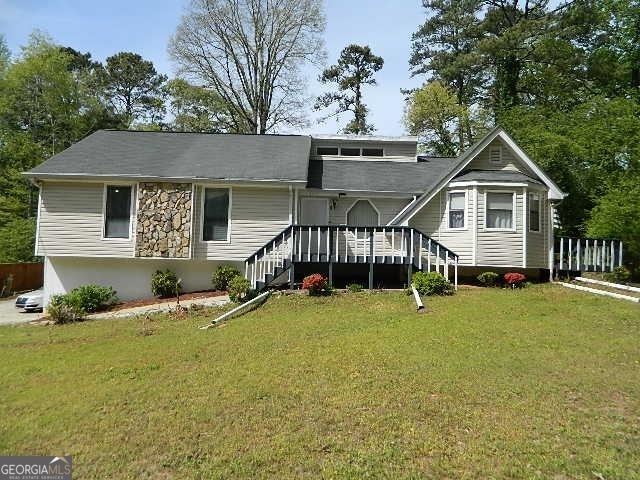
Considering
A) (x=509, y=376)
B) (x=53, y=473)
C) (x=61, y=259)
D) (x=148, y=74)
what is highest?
(x=148, y=74)

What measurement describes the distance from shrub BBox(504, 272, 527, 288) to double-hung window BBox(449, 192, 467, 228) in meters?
2.08

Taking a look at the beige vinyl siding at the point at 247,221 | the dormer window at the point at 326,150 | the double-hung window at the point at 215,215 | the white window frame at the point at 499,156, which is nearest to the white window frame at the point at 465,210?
the white window frame at the point at 499,156

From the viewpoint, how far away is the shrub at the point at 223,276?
1547cm

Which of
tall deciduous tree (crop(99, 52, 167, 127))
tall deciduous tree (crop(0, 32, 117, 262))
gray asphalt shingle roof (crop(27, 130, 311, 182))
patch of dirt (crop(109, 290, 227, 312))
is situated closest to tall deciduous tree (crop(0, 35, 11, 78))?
tall deciduous tree (crop(0, 32, 117, 262))

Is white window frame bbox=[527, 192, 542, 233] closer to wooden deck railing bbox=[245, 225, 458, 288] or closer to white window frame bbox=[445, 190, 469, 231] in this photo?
white window frame bbox=[445, 190, 469, 231]

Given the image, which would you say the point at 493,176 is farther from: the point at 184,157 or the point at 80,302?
the point at 80,302

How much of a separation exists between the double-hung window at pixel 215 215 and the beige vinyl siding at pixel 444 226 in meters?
6.27

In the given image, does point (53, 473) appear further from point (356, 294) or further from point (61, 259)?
point (61, 259)

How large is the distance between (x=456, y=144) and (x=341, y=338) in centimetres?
2607

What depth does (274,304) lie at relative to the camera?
508 inches

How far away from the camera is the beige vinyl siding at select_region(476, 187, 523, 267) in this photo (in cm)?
1485

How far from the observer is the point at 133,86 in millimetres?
40906

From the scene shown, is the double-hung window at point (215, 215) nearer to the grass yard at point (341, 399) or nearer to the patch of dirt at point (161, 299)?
the patch of dirt at point (161, 299)

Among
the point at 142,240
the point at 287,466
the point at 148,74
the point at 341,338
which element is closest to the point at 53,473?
the point at 287,466
